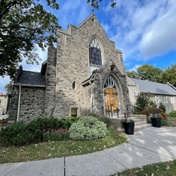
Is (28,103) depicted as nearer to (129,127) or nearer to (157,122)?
(129,127)

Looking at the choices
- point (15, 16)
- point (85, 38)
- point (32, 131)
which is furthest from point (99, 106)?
point (15, 16)

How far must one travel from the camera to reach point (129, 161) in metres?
2.85

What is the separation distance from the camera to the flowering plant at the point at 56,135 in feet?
16.4

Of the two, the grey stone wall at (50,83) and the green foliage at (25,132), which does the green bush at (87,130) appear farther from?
the grey stone wall at (50,83)

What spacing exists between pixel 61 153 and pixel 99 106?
17.0ft

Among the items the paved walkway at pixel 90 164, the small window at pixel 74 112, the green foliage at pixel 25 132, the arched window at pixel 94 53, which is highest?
the arched window at pixel 94 53

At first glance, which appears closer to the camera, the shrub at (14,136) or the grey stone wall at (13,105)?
the shrub at (14,136)

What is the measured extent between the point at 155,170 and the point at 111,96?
801 cm

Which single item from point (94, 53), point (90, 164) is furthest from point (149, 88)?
A: point (90, 164)

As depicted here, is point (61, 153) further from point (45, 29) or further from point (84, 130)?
point (45, 29)

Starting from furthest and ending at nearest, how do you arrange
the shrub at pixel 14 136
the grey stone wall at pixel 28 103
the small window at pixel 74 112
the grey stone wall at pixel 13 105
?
the small window at pixel 74 112
the grey stone wall at pixel 28 103
the grey stone wall at pixel 13 105
the shrub at pixel 14 136

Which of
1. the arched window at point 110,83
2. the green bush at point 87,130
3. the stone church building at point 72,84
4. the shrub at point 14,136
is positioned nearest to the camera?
the shrub at point 14,136

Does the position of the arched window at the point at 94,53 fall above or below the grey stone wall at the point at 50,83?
above

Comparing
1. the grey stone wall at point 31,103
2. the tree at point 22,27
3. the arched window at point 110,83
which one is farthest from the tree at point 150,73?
the grey stone wall at point 31,103
